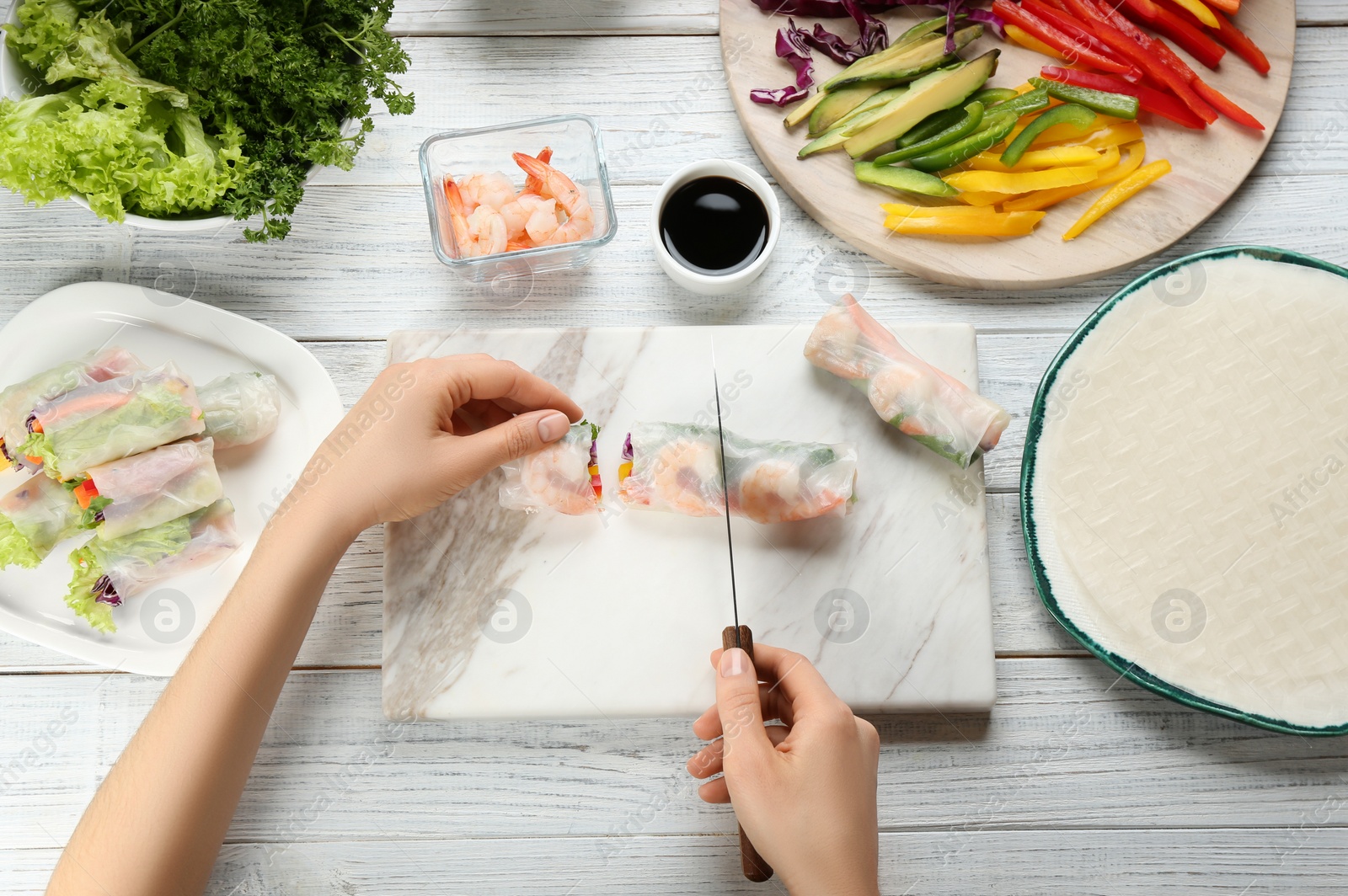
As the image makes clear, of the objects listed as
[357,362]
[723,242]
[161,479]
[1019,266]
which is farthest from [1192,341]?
[161,479]

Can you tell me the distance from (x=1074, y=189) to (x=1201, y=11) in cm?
36

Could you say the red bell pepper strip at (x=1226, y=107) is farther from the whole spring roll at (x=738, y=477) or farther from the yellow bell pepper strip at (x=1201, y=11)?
the whole spring roll at (x=738, y=477)

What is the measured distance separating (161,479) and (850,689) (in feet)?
3.59

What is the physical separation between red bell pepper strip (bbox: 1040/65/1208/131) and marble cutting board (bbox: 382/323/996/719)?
459mm

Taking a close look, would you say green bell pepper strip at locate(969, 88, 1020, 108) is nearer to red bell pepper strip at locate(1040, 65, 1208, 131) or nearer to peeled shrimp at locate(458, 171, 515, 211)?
red bell pepper strip at locate(1040, 65, 1208, 131)

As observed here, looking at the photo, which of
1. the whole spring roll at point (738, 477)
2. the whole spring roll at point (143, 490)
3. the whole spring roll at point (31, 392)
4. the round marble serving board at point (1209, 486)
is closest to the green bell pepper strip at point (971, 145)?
the round marble serving board at point (1209, 486)

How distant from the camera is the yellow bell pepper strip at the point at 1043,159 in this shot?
1.36 m

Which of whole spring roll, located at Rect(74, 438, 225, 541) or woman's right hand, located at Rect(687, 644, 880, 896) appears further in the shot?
whole spring roll, located at Rect(74, 438, 225, 541)

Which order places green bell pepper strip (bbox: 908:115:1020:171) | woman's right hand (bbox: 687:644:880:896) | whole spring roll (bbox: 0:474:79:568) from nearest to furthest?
woman's right hand (bbox: 687:644:880:896) → whole spring roll (bbox: 0:474:79:568) → green bell pepper strip (bbox: 908:115:1020:171)

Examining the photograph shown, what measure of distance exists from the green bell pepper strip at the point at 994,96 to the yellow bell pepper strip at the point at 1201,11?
307 mm

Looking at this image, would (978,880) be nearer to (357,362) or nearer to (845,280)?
(845,280)

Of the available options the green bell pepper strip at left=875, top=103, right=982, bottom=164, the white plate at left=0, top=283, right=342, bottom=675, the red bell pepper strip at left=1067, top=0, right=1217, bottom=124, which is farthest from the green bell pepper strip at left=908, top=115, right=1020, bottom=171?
the white plate at left=0, top=283, right=342, bottom=675

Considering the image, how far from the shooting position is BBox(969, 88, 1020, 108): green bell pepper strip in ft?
4.59

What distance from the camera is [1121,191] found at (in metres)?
1.36
